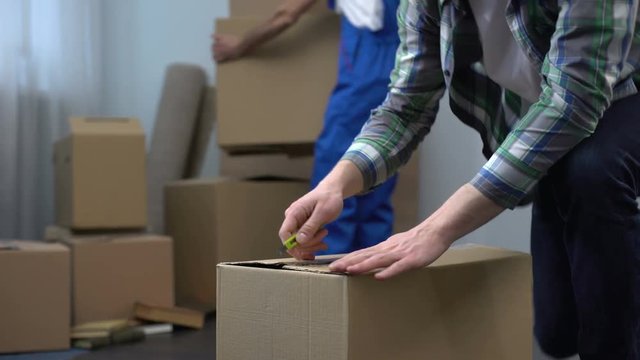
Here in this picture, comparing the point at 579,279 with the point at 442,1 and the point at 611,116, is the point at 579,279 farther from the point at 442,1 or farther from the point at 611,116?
the point at 442,1

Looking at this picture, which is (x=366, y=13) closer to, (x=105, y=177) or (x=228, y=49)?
(x=228, y=49)

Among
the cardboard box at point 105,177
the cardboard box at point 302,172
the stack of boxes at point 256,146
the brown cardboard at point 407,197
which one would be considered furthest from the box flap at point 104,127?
the brown cardboard at point 407,197

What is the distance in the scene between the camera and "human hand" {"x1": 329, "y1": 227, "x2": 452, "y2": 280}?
0.89 m

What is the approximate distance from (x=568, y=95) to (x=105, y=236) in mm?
1480

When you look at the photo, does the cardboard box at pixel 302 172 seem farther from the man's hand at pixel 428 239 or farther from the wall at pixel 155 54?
the man's hand at pixel 428 239

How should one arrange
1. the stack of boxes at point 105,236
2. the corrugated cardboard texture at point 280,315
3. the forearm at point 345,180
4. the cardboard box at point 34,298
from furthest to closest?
the stack of boxes at point 105,236, the cardboard box at point 34,298, the forearm at point 345,180, the corrugated cardboard texture at point 280,315

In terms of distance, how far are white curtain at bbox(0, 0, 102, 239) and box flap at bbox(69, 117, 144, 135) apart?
0.40 metres

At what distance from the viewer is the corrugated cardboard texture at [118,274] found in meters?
2.05

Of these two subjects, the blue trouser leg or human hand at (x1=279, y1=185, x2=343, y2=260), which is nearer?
human hand at (x1=279, y1=185, x2=343, y2=260)

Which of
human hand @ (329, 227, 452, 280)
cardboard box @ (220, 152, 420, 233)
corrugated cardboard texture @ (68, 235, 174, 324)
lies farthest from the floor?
human hand @ (329, 227, 452, 280)

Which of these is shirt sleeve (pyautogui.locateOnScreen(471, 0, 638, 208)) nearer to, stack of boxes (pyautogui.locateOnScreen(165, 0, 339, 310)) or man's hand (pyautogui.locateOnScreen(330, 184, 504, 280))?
man's hand (pyautogui.locateOnScreen(330, 184, 504, 280))

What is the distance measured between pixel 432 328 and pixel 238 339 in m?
0.22

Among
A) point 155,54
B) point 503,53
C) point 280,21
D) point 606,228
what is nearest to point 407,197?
point 280,21

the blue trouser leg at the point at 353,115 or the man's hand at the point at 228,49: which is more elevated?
the man's hand at the point at 228,49
